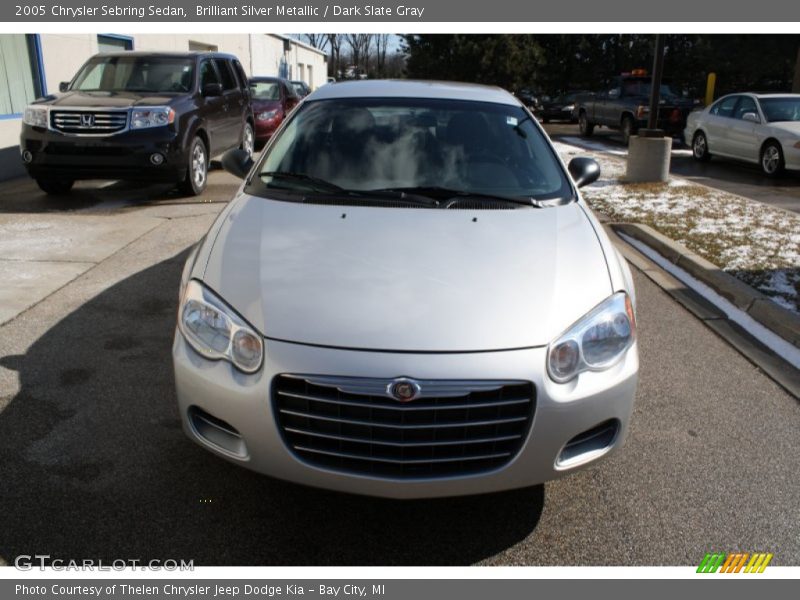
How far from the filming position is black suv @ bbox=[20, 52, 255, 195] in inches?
339

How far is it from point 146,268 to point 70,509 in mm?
3778

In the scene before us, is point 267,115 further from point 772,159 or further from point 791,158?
point 791,158

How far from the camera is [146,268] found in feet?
20.8

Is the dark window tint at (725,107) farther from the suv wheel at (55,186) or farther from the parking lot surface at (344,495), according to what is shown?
the suv wheel at (55,186)

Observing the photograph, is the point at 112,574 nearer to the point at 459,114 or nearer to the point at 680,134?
the point at 459,114

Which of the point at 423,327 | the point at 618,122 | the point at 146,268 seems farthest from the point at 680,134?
the point at 423,327

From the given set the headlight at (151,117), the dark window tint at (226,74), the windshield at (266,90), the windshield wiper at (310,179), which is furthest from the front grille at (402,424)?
the windshield at (266,90)

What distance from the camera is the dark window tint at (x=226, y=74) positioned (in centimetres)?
1127

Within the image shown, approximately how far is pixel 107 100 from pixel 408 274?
24.6 feet

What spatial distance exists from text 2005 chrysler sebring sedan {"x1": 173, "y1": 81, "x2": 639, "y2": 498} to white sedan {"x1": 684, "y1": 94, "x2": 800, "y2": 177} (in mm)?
10270

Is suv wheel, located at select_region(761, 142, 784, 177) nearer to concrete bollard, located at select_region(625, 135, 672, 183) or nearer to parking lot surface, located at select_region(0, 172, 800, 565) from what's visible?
concrete bollard, located at select_region(625, 135, 672, 183)

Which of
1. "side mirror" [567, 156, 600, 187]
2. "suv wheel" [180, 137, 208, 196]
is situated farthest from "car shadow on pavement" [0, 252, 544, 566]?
"suv wheel" [180, 137, 208, 196]

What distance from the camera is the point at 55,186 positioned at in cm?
959

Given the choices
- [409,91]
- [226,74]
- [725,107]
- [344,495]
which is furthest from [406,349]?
[725,107]
